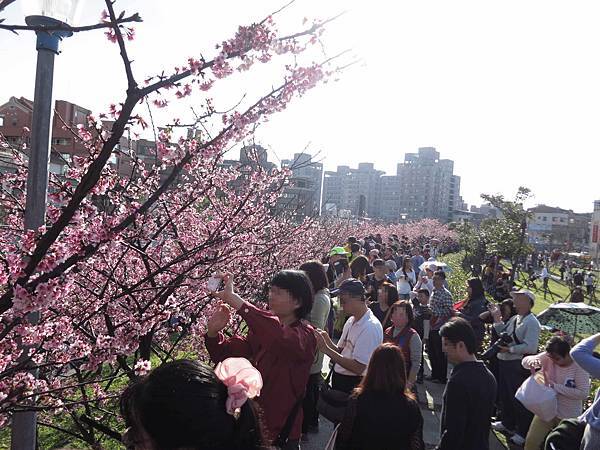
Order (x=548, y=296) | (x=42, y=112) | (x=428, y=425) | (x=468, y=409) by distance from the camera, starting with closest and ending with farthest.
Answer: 1. (x=42, y=112)
2. (x=468, y=409)
3. (x=428, y=425)
4. (x=548, y=296)

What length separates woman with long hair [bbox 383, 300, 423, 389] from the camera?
14.5ft

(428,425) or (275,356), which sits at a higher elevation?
(275,356)

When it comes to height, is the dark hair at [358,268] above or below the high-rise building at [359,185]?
below

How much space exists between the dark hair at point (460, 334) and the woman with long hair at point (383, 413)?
616mm

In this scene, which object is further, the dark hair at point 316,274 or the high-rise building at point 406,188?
the high-rise building at point 406,188

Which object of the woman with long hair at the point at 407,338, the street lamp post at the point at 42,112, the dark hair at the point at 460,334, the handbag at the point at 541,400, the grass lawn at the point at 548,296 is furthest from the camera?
the grass lawn at the point at 548,296

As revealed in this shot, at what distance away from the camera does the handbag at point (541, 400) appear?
4.04 metres

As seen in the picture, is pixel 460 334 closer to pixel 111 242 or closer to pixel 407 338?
pixel 407 338

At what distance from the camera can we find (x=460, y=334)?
3.36 m

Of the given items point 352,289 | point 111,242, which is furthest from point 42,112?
point 352,289

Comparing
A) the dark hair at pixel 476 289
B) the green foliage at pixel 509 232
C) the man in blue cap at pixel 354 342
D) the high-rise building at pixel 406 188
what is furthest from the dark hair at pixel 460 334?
the high-rise building at pixel 406 188

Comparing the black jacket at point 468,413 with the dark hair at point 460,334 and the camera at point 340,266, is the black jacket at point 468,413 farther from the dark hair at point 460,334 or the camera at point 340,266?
the camera at point 340,266

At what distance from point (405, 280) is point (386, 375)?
654 cm

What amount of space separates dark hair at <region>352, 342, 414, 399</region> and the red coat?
429mm
